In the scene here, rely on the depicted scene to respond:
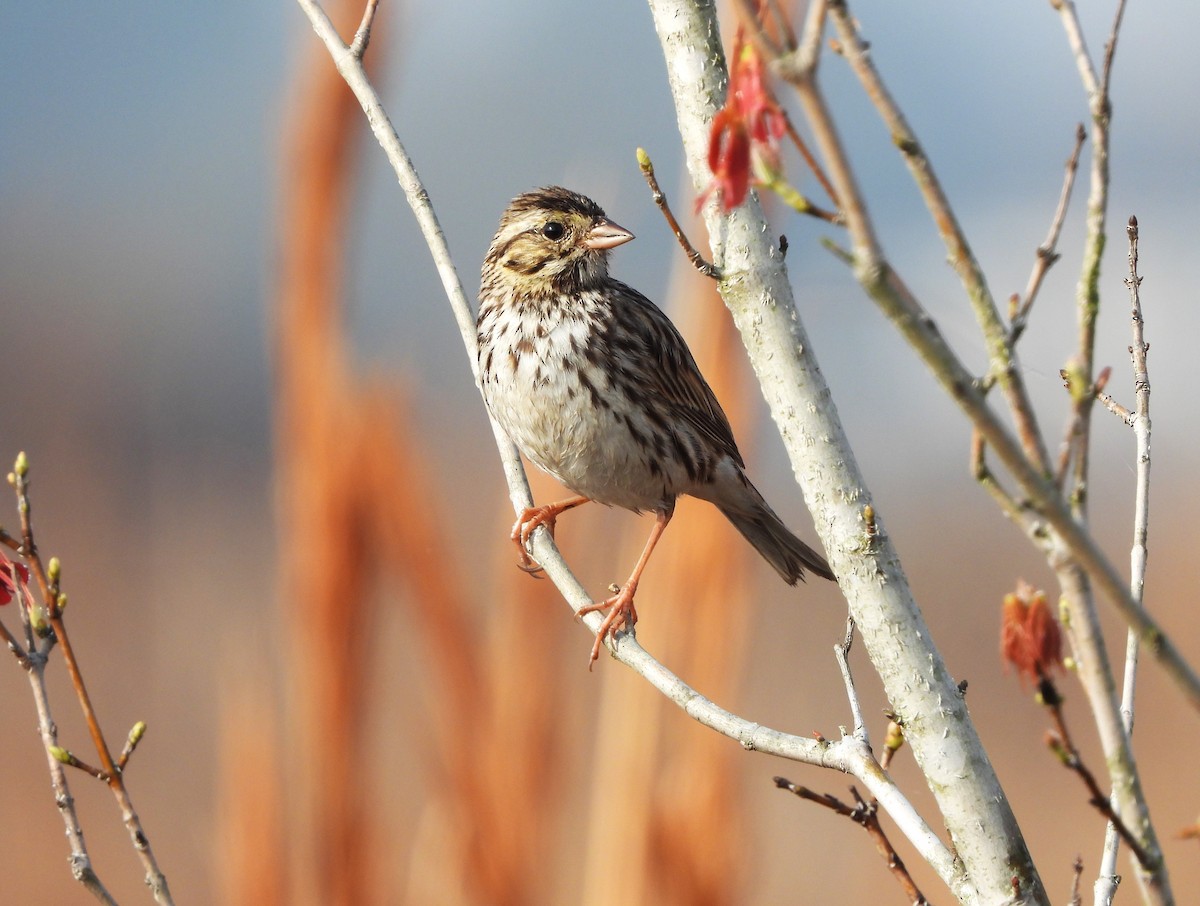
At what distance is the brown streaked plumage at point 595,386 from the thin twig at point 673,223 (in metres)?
1.46

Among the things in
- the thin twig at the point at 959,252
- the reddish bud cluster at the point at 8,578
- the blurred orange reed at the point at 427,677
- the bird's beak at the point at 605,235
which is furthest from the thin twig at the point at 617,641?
the reddish bud cluster at the point at 8,578

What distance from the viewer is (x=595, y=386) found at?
132 inches

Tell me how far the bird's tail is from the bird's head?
0.78 m

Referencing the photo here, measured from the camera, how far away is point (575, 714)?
3.38 m

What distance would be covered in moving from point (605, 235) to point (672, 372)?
0.41 m

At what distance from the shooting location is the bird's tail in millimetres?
3757

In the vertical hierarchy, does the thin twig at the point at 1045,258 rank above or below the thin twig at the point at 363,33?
below

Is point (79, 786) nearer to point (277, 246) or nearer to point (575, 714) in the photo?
point (575, 714)

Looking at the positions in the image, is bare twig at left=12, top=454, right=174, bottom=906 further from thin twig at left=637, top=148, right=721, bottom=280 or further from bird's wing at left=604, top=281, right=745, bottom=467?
bird's wing at left=604, top=281, right=745, bottom=467

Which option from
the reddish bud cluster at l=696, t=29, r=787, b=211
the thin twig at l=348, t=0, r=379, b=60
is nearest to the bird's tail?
Answer: the thin twig at l=348, t=0, r=379, b=60

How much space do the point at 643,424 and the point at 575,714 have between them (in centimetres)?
77

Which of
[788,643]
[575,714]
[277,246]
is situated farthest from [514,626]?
[788,643]

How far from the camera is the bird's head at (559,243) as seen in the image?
350cm

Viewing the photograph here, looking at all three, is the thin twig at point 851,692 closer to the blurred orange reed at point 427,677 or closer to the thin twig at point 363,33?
the blurred orange reed at point 427,677
